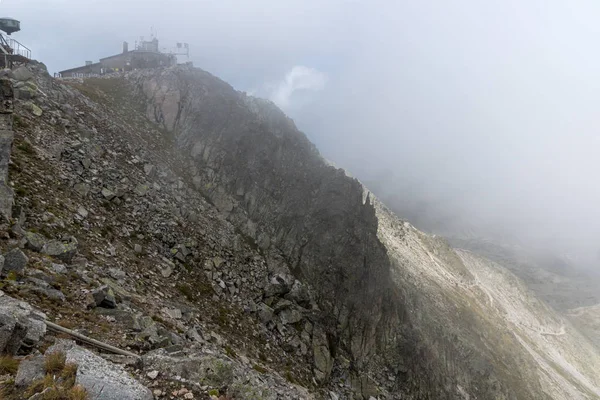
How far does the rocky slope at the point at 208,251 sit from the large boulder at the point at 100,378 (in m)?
0.38

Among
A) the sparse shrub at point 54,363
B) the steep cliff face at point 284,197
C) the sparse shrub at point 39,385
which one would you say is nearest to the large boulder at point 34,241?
the sparse shrub at point 54,363

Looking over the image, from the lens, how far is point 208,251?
3198 cm

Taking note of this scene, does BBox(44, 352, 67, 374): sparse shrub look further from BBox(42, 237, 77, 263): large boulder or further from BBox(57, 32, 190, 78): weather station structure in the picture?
BBox(57, 32, 190, 78): weather station structure

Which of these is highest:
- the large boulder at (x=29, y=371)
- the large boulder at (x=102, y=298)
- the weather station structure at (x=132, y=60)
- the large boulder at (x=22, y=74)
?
the weather station structure at (x=132, y=60)

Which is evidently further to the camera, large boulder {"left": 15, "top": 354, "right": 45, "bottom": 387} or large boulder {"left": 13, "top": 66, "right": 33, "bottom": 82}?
large boulder {"left": 13, "top": 66, "right": 33, "bottom": 82}

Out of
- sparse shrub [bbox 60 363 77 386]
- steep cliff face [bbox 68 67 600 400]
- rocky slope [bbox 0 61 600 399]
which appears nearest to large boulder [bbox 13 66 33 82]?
rocky slope [bbox 0 61 600 399]

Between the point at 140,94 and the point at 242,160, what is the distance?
1647 cm

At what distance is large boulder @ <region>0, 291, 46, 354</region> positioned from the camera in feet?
31.8

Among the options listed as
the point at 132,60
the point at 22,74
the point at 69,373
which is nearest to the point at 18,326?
the point at 69,373

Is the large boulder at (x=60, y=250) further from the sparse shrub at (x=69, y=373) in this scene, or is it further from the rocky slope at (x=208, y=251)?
the sparse shrub at (x=69, y=373)

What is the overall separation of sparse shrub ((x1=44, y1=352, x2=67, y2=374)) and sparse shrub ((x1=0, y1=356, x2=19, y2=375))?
736 mm

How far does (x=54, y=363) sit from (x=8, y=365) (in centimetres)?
109

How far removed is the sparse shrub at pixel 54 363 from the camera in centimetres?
933

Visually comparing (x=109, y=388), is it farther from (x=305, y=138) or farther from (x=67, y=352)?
(x=305, y=138)
